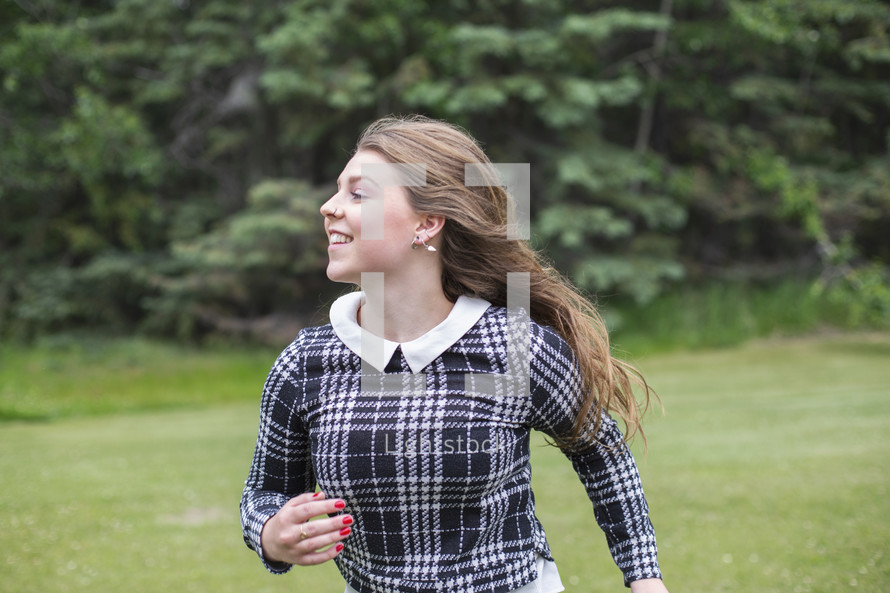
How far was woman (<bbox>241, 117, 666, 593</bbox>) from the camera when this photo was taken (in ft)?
6.09

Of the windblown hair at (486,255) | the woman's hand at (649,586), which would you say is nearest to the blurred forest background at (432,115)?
the windblown hair at (486,255)

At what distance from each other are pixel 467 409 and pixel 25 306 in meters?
14.1

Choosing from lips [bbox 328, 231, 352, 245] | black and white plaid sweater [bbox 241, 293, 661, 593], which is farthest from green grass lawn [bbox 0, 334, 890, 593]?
lips [bbox 328, 231, 352, 245]

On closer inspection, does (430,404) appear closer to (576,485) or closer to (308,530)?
(308,530)

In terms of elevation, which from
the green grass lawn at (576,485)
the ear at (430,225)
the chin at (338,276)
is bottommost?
the green grass lawn at (576,485)

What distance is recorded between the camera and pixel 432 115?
45.0 ft

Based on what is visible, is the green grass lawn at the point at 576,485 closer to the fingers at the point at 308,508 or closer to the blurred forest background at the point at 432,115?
the blurred forest background at the point at 432,115

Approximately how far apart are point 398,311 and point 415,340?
109 mm

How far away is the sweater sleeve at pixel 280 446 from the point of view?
1.96m

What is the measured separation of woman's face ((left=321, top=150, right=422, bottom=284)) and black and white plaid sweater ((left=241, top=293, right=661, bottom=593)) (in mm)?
141

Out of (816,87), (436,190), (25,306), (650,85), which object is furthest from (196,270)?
(436,190)

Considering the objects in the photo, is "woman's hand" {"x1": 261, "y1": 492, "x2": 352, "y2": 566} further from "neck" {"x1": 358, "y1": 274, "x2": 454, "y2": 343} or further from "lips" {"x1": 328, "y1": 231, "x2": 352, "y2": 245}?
"lips" {"x1": 328, "y1": 231, "x2": 352, "y2": 245}

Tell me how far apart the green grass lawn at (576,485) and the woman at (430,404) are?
2.67m

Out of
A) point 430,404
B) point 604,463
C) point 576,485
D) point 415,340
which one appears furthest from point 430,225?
point 576,485
